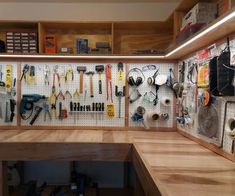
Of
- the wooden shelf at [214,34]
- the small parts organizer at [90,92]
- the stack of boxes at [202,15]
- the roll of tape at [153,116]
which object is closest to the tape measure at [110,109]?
the small parts organizer at [90,92]

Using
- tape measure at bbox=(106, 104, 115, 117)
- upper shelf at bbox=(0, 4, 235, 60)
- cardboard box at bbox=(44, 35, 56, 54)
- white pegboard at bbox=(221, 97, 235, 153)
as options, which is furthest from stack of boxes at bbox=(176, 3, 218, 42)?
cardboard box at bbox=(44, 35, 56, 54)

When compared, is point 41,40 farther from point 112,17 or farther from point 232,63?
point 232,63

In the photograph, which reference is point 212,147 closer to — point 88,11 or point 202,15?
point 202,15

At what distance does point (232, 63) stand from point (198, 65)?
60 centimetres

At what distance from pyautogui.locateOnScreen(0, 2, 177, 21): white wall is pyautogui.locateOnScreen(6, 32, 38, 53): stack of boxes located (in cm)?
37

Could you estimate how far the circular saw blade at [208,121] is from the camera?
5.44 ft

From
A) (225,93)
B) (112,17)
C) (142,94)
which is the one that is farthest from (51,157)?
(112,17)

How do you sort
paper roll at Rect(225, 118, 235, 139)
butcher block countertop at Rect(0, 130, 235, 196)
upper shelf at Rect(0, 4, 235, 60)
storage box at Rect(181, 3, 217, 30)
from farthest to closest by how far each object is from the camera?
upper shelf at Rect(0, 4, 235, 60) < storage box at Rect(181, 3, 217, 30) < paper roll at Rect(225, 118, 235, 139) < butcher block countertop at Rect(0, 130, 235, 196)

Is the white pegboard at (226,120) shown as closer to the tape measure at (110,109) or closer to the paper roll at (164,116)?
the paper roll at (164,116)

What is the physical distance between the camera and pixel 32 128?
2.59 m

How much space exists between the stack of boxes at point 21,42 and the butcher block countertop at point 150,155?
82 centimetres

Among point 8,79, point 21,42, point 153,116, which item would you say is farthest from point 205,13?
point 8,79

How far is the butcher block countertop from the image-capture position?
1.03m

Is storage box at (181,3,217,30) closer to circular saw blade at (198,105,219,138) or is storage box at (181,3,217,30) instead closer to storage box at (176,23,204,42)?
storage box at (176,23,204,42)
